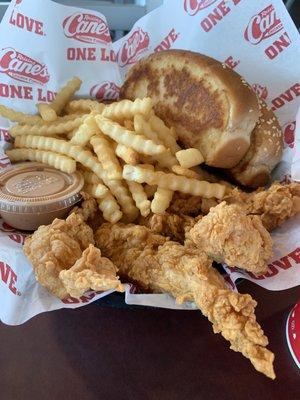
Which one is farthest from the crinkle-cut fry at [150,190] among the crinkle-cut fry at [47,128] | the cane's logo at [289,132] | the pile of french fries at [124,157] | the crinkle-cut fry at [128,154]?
the cane's logo at [289,132]

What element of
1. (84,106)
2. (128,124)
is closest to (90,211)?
(128,124)

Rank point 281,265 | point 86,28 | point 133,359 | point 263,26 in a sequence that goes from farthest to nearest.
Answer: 1. point 86,28
2. point 263,26
3. point 281,265
4. point 133,359

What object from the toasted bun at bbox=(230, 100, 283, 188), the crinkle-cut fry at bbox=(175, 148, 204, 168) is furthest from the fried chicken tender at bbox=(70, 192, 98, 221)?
the toasted bun at bbox=(230, 100, 283, 188)

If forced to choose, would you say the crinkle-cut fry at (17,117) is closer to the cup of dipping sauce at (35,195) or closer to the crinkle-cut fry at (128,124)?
the cup of dipping sauce at (35,195)

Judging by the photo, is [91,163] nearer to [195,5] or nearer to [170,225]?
[170,225]

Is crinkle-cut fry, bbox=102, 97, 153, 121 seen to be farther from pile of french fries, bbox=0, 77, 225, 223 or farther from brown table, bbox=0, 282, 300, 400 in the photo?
brown table, bbox=0, 282, 300, 400

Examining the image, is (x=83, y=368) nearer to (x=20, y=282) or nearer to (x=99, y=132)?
(x=20, y=282)

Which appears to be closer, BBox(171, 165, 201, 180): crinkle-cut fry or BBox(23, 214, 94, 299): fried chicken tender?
BBox(23, 214, 94, 299): fried chicken tender

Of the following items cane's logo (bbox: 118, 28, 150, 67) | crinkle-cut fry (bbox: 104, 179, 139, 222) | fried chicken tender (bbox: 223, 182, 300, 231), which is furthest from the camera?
cane's logo (bbox: 118, 28, 150, 67)
